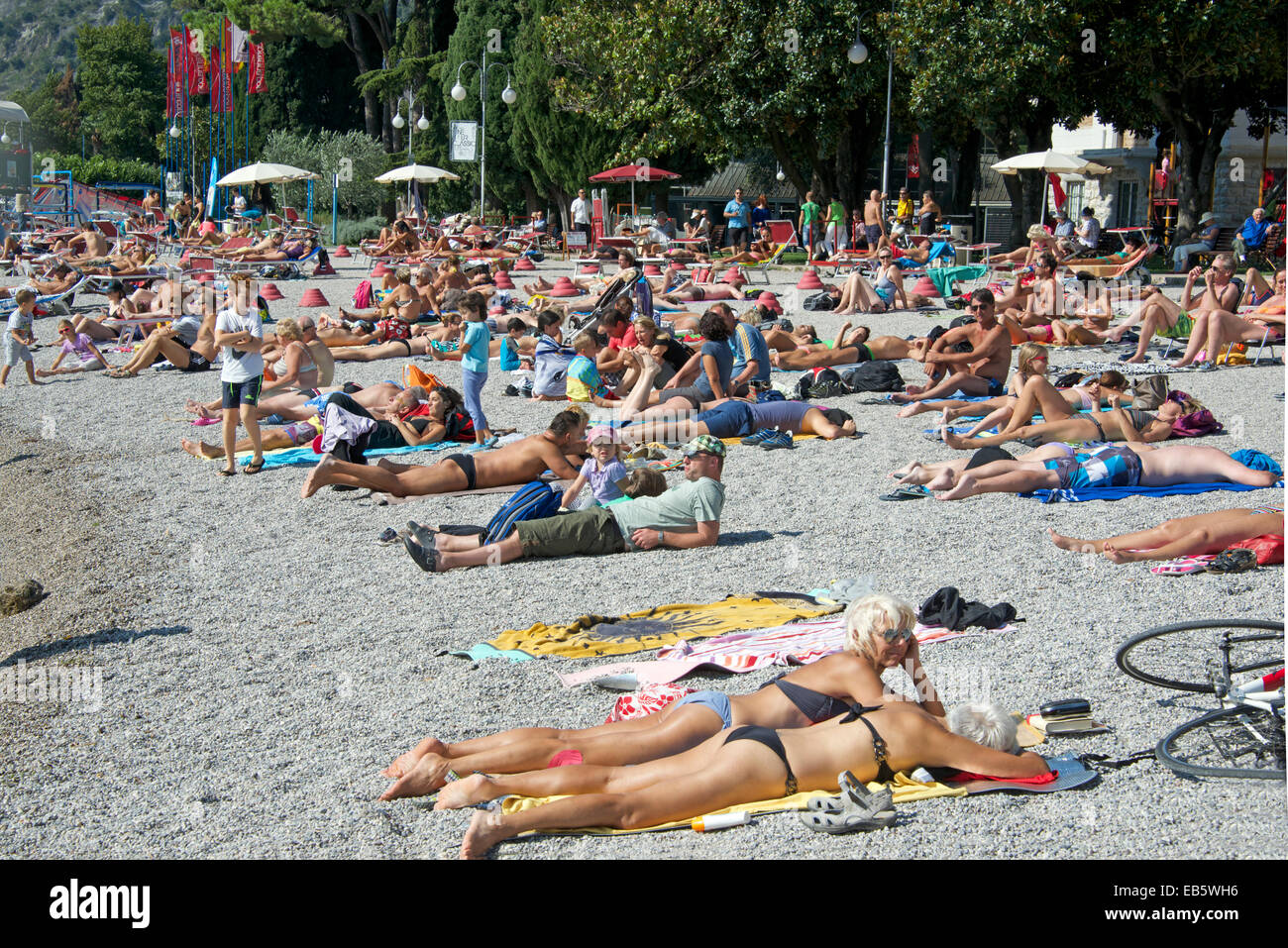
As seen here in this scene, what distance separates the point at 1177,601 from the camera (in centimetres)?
582

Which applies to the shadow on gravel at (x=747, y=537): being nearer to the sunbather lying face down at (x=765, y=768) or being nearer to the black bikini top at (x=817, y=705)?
the black bikini top at (x=817, y=705)

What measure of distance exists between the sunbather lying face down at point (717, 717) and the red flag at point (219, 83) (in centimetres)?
4007

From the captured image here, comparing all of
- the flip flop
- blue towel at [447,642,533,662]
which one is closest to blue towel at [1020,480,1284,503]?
the flip flop

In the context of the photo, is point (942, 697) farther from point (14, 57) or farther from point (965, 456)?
point (14, 57)

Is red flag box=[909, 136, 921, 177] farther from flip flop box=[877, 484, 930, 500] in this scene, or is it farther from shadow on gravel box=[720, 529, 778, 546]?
shadow on gravel box=[720, 529, 778, 546]

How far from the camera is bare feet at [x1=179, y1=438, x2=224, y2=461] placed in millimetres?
9734

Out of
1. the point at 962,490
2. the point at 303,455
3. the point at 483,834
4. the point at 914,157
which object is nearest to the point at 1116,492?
the point at 962,490

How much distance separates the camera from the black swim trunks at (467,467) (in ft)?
27.7

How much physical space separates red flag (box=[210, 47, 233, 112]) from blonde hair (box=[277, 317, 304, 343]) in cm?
3307

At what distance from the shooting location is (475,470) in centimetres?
846

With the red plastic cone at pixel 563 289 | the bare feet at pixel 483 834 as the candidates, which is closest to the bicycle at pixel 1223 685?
the bare feet at pixel 483 834

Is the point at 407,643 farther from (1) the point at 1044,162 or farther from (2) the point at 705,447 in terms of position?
(1) the point at 1044,162

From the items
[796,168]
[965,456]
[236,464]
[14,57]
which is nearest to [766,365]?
[965,456]

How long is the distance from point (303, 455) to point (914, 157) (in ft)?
77.6
